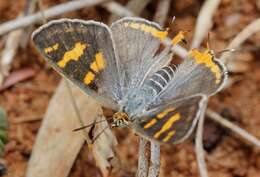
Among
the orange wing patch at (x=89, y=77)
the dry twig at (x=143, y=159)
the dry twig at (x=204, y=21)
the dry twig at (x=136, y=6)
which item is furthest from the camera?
the dry twig at (x=136, y=6)

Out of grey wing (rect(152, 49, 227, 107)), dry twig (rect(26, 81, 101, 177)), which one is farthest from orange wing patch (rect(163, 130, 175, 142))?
dry twig (rect(26, 81, 101, 177))

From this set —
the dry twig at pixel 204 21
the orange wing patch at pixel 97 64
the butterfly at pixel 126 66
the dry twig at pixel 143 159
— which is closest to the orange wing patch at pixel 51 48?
the butterfly at pixel 126 66

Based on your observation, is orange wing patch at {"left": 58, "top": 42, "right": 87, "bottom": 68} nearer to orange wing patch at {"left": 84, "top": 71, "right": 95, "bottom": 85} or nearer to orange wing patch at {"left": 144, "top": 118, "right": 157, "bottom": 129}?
orange wing patch at {"left": 84, "top": 71, "right": 95, "bottom": 85}

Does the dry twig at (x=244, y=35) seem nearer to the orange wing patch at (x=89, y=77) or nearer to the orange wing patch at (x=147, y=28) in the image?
the orange wing patch at (x=147, y=28)

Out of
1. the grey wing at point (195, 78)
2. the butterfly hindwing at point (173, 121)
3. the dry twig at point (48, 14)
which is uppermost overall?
the dry twig at point (48, 14)

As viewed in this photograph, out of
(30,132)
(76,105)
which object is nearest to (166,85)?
(76,105)

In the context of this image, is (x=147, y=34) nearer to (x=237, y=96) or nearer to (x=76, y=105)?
(x=76, y=105)
